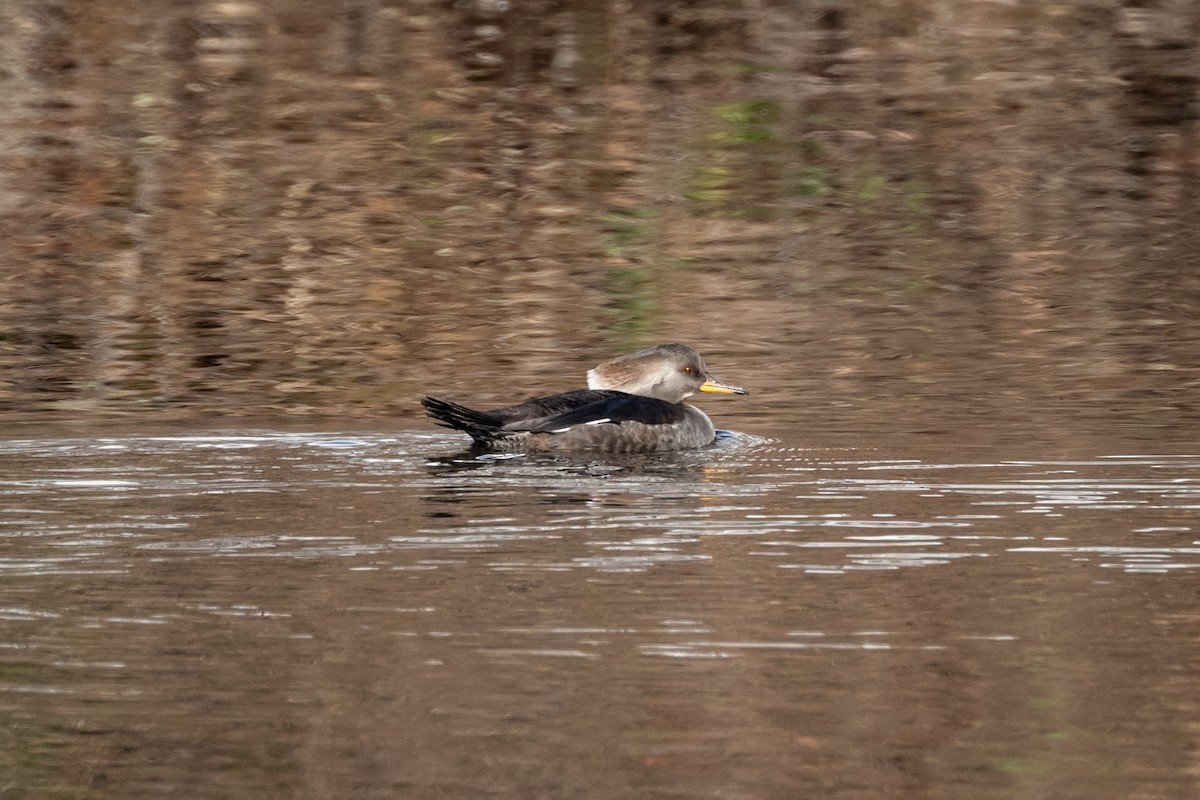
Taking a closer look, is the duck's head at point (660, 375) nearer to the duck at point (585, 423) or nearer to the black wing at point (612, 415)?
the duck at point (585, 423)

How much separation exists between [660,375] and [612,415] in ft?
3.69

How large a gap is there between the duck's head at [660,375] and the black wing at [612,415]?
2.19 ft

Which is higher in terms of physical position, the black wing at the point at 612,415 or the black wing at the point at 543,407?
the black wing at the point at 543,407

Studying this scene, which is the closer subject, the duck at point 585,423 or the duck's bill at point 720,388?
the duck at point 585,423

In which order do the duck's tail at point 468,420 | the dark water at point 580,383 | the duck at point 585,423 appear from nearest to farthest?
1. the dark water at point 580,383
2. the duck's tail at point 468,420
3. the duck at point 585,423

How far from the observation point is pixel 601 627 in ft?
20.8

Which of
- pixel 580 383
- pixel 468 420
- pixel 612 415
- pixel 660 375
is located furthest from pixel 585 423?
pixel 580 383

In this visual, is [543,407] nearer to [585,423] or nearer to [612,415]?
[585,423]

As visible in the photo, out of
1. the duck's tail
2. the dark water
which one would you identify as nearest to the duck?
the duck's tail

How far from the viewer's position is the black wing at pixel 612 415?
999cm

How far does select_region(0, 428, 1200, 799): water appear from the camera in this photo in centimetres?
514

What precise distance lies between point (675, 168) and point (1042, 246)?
370 cm

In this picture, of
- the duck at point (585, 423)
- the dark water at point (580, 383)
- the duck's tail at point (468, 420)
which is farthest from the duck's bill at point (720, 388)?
the duck's tail at point (468, 420)

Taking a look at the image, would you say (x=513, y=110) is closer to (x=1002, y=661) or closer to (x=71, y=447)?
(x=71, y=447)
